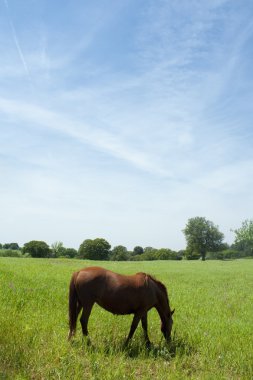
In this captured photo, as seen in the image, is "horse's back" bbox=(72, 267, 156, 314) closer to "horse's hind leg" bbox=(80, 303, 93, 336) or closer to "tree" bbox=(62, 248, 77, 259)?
"horse's hind leg" bbox=(80, 303, 93, 336)

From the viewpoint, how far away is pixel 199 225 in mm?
112812

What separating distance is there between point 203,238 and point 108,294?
107 m

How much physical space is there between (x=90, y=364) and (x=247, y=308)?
11.2 metres

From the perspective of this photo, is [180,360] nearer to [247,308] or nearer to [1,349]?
[1,349]

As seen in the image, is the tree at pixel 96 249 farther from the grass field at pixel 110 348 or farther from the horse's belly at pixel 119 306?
the horse's belly at pixel 119 306

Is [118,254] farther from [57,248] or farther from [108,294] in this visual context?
[108,294]

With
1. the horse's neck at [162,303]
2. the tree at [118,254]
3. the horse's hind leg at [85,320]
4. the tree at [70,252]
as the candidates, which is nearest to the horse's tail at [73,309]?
the horse's hind leg at [85,320]

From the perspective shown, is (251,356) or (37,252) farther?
(37,252)

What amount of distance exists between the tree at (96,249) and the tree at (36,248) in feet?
50.2

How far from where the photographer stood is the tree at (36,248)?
9456cm

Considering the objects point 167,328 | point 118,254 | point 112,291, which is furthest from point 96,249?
point 112,291

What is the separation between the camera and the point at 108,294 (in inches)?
335

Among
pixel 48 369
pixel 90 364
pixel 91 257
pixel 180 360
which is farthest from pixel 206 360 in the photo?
pixel 91 257

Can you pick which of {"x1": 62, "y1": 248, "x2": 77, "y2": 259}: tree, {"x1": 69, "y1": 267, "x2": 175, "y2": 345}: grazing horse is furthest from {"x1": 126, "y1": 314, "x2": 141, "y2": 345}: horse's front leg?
{"x1": 62, "y1": 248, "x2": 77, "y2": 259}: tree
